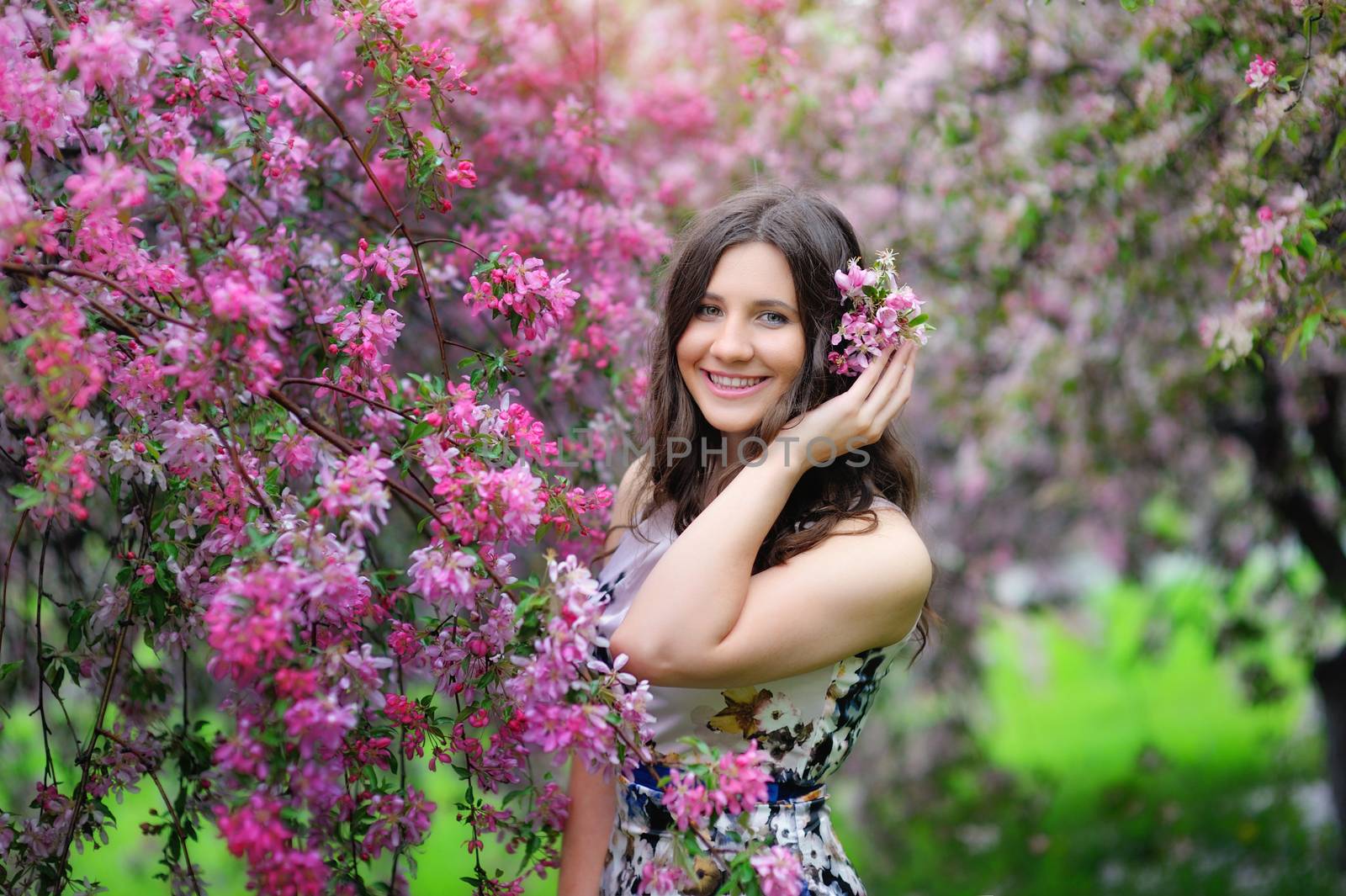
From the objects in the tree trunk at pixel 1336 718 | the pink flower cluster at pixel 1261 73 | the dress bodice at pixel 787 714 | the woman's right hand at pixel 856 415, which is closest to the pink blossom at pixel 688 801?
the dress bodice at pixel 787 714

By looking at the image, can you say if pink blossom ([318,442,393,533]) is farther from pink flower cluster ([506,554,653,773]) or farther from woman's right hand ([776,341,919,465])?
woman's right hand ([776,341,919,465])

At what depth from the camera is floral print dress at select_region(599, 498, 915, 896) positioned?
187 cm

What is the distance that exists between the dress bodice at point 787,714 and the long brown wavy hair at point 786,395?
21 centimetres

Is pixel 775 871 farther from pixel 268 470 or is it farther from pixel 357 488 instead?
pixel 268 470

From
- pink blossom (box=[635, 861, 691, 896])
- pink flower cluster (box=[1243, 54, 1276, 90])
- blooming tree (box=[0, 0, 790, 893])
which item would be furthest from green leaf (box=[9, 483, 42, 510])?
pink flower cluster (box=[1243, 54, 1276, 90])

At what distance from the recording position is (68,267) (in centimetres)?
152

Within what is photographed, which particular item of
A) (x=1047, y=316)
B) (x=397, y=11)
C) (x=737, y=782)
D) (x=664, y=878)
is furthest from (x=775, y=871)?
(x=1047, y=316)

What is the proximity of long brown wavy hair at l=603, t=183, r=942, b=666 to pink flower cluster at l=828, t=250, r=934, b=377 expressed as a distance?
8cm

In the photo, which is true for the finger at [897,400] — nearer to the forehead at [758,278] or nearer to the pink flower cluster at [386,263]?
the forehead at [758,278]

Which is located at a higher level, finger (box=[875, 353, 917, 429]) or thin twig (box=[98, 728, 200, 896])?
finger (box=[875, 353, 917, 429])

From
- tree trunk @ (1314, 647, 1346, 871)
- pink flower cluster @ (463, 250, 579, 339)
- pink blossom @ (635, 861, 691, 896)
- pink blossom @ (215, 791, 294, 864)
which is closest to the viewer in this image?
pink blossom @ (215, 791, 294, 864)

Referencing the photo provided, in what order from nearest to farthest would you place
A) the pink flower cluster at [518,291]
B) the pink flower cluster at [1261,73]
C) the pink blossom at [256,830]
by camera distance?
the pink blossom at [256,830] → the pink flower cluster at [518,291] → the pink flower cluster at [1261,73]

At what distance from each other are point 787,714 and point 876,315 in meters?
0.67

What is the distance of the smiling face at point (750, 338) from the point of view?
196 cm
